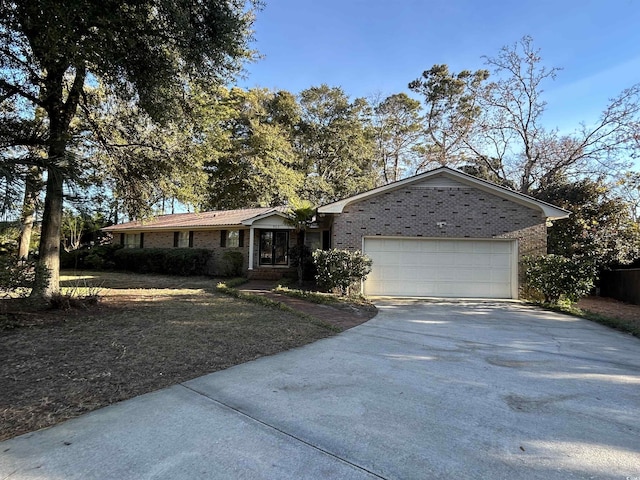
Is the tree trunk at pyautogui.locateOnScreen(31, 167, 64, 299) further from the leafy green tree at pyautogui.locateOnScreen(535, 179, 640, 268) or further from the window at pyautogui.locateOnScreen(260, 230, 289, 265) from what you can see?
the leafy green tree at pyautogui.locateOnScreen(535, 179, 640, 268)

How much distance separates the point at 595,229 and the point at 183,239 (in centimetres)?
1962

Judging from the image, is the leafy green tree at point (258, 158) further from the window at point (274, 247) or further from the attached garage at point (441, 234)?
the attached garage at point (441, 234)

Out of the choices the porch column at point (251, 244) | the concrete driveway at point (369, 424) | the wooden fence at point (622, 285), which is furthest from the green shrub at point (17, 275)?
the wooden fence at point (622, 285)

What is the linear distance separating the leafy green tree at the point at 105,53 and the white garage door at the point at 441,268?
7.64 m

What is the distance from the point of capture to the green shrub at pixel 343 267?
11.9 meters

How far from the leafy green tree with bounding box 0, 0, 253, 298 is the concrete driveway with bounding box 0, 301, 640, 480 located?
15.4 feet

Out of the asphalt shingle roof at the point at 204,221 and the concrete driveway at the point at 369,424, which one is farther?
the asphalt shingle roof at the point at 204,221

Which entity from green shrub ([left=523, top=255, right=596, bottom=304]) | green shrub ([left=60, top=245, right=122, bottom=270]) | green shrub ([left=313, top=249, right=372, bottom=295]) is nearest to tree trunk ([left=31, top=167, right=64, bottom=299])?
green shrub ([left=313, top=249, right=372, bottom=295])

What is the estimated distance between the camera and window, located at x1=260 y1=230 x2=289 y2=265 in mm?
18469

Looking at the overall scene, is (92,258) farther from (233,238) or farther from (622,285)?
(622,285)

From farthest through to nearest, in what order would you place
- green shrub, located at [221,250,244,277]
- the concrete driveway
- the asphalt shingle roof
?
1. the asphalt shingle roof
2. green shrub, located at [221,250,244,277]
3. the concrete driveway

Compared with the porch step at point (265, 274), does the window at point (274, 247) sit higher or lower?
higher

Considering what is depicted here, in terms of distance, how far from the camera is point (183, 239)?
2184 centimetres

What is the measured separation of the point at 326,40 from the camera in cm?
1316
